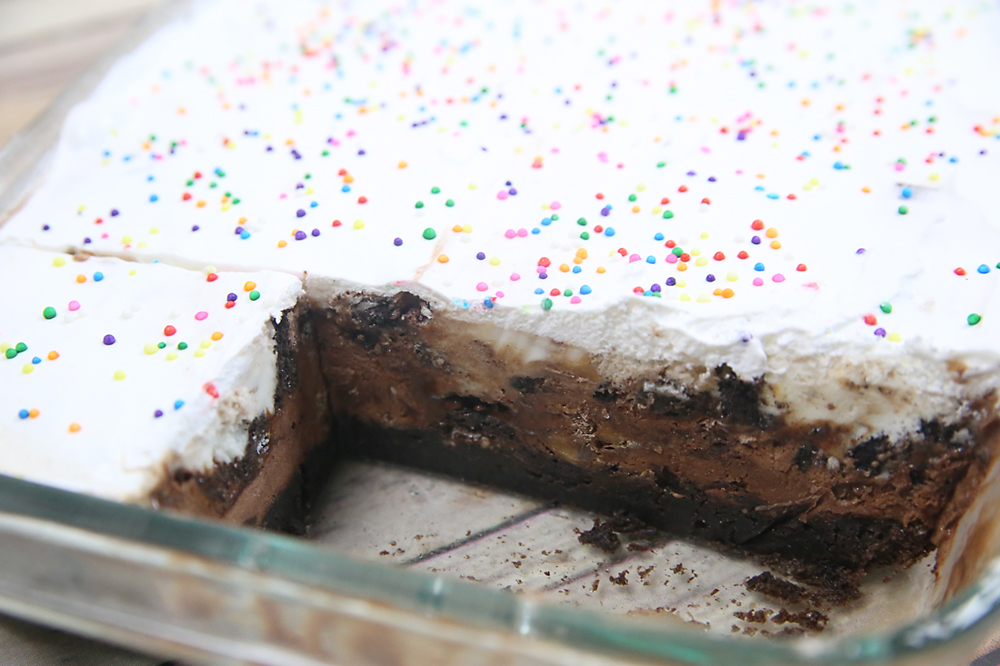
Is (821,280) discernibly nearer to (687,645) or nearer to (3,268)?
(687,645)

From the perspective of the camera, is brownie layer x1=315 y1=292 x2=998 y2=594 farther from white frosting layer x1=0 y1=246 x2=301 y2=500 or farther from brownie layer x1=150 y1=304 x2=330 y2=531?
white frosting layer x1=0 y1=246 x2=301 y2=500

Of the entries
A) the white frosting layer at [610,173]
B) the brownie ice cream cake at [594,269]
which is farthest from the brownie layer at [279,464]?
the white frosting layer at [610,173]

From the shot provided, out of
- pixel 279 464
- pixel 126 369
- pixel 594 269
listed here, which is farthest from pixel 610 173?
pixel 126 369

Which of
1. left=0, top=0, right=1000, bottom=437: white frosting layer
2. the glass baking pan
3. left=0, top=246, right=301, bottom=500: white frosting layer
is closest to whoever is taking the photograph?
the glass baking pan

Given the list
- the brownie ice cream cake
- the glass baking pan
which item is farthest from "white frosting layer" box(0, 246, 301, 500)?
the glass baking pan

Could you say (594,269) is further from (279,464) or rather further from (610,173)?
(279,464)

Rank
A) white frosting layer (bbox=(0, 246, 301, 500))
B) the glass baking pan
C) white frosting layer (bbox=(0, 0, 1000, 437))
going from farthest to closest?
white frosting layer (bbox=(0, 0, 1000, 437)) → white frosting layer (bbox=(0, 246, 301, 500)) → the glass baking pan

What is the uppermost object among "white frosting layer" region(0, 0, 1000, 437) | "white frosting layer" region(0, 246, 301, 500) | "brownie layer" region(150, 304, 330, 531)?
"white frosting layer" region(0, 0, 1000, 437)
